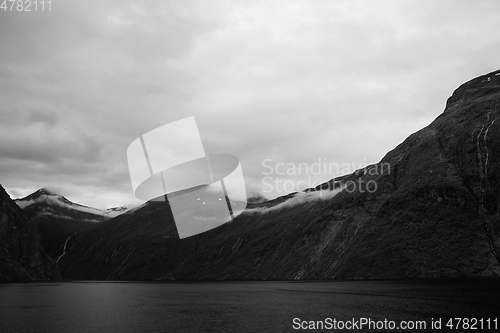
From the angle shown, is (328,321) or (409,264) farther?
(409,264)

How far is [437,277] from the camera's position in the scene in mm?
168625

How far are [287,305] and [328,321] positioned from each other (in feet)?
82.8

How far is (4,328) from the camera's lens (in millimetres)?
59531

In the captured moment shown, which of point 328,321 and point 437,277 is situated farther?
point 437,277

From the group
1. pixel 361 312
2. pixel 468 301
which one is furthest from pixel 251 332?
pixel 468 301

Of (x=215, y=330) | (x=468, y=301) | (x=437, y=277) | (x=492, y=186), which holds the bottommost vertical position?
(x=437, y=277)

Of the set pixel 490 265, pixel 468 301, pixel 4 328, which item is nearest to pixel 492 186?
pixel 490 265

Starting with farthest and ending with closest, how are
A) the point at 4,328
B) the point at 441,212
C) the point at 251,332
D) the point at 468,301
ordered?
the point at 441,212 → the point at 468,301 → the point at 4,328 → the point at 251,332

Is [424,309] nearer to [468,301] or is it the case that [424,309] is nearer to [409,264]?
[468,301]

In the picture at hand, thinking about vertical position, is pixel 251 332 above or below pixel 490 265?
above

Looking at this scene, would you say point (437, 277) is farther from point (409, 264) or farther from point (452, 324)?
point (452, 324)

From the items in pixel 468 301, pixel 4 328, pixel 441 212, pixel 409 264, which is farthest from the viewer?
pixel 441 212

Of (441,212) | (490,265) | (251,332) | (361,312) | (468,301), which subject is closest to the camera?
(251,332)

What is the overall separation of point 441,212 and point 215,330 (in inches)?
6619
